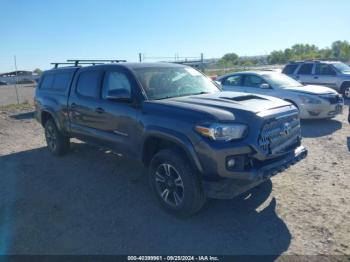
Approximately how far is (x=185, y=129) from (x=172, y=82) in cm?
137

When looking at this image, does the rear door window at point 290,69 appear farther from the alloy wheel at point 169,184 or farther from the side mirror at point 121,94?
the alloy wheel at point 169,184

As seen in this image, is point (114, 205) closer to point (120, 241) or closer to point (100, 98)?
point (120, 241)

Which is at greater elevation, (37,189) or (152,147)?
(152,147)

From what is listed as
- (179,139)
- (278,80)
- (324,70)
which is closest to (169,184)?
(179,139)

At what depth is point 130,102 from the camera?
449cm

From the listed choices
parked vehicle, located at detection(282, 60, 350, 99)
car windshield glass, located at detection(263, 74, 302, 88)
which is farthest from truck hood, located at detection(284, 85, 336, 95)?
parked vehicle, located at detection(282, 60, 350, 99)

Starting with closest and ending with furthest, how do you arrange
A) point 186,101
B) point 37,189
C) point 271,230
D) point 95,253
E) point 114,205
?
point 95,253, point 271,230, point 186,101, point 114,205, point 37,189

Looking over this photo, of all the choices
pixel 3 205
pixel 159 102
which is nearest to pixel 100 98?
pixel 159 102

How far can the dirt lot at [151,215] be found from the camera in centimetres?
344

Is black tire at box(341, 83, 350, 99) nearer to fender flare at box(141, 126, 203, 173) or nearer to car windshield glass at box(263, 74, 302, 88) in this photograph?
car windshield glass at box(263, 74, 302, 88)

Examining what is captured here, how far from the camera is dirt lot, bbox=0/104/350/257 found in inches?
136

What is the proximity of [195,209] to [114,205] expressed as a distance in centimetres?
125

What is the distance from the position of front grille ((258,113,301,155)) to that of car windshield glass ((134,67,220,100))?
4.47ft

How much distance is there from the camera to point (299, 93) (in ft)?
29.1
